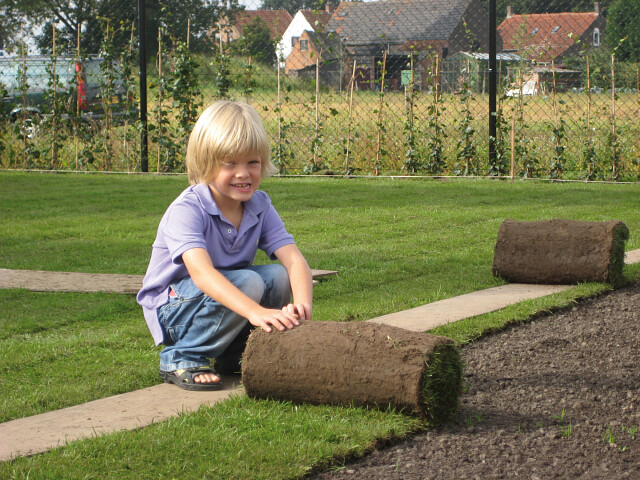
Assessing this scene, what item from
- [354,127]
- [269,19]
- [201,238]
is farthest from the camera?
[269,19]

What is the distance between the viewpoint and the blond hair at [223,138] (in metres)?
3.17

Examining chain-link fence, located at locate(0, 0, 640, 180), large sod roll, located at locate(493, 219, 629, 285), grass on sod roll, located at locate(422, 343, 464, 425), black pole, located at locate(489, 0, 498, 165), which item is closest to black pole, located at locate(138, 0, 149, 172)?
A: chain-link fence, located at locate(0, 0, 640, 180)

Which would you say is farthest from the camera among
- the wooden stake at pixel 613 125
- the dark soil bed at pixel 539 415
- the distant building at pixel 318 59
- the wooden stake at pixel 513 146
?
the distant building at pixel 318 59

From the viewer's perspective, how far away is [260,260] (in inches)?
236

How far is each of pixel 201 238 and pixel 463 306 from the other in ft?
5.82

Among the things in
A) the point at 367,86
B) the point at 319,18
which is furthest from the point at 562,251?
the point at 319,18

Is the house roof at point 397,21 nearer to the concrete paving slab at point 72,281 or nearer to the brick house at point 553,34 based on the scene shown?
the brick house at point 553,34

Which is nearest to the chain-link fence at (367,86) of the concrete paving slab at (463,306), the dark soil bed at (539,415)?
the concrete paving slab at (463,306)

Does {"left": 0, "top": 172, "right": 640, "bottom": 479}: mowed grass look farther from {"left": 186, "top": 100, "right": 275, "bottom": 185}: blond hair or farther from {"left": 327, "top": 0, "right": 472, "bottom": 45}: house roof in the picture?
{"left": 327, "top": 0, "right": 472, "bottom": 45}: house roof

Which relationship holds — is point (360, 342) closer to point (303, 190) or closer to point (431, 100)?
point (303, 190)

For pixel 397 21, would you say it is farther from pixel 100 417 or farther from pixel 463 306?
pixel 100 417

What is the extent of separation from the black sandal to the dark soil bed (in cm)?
89

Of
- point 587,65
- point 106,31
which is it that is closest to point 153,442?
point 587,65

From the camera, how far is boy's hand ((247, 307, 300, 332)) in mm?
2930
